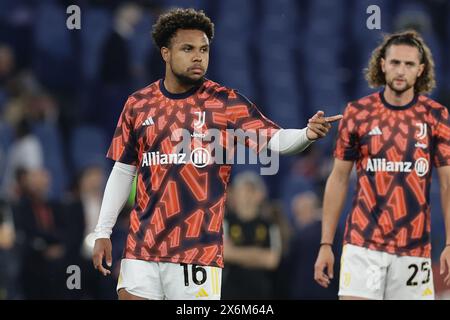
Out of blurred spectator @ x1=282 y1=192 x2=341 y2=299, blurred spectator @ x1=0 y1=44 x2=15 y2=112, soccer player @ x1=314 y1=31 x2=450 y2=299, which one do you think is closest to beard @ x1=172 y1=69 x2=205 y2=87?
soccer player @ x1=314 y1=31 x2=450 y2=299

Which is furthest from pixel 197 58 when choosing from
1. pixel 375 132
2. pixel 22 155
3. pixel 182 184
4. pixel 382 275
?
pixel 22 155

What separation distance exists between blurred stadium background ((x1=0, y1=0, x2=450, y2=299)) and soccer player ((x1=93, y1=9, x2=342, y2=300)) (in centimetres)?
395

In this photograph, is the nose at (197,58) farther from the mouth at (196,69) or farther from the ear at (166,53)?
the ear at (166,53)

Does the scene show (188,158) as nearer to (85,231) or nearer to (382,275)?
(382,275)

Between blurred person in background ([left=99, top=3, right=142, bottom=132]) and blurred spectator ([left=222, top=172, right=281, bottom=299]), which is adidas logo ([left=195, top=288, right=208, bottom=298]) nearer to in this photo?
blurred spectator ([left=222, top=172, right=281, bottom=299])

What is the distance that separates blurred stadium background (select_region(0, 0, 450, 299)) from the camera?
437 inches

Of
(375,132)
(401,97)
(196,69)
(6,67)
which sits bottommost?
(375,132)

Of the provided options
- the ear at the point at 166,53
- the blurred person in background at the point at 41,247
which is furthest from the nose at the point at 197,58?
the blurred person in background at the point at 41,247

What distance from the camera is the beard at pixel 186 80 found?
22.5 ft

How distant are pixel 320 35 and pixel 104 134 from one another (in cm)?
295

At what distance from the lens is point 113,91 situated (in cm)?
1298

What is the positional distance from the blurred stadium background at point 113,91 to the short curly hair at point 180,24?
3.90 m

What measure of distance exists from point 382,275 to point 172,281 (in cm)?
156

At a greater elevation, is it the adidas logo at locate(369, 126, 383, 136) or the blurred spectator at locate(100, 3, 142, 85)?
the blurred spectator at locate(100, 3, 142, 85)
